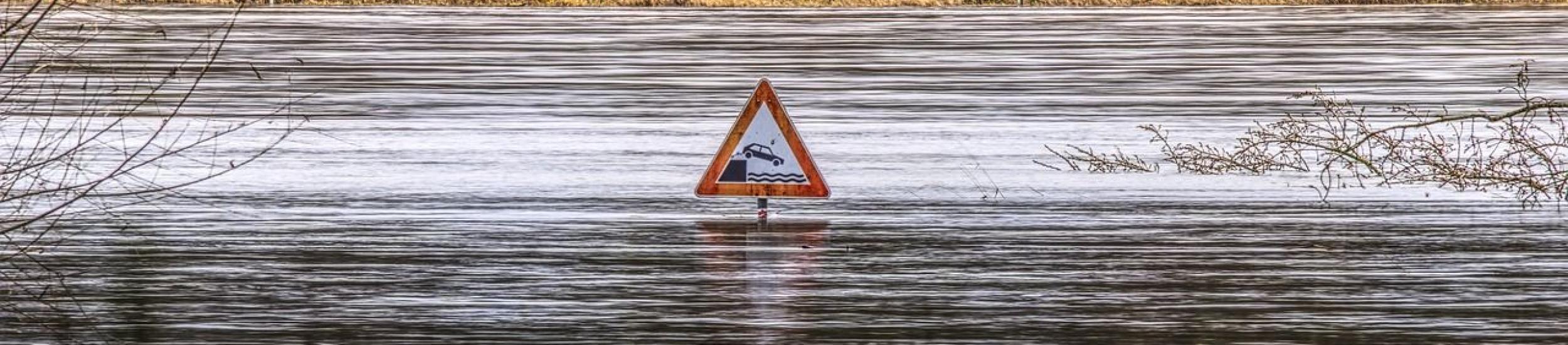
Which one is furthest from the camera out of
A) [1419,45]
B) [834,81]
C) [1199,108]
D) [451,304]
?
[1419,45]

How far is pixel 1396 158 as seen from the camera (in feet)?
46.2

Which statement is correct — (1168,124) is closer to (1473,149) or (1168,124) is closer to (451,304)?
(1473,149)

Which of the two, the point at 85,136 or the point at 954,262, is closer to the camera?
the point at 954,262

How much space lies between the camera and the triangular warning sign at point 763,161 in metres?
11.8

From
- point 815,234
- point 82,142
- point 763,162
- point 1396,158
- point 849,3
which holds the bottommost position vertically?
point 849,3

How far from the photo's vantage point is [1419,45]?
103 feet

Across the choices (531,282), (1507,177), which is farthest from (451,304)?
(1507,177)

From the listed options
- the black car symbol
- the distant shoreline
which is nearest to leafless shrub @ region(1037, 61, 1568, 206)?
the black car symbol

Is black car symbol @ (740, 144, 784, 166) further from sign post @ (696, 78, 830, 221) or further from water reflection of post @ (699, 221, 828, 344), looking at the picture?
water reflection of post @ (699, 221, 828, 344)

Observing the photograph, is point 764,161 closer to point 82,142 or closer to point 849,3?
point 82,142

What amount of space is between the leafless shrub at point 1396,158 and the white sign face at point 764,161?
256 cm

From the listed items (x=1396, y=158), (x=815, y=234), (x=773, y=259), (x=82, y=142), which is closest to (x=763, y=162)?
(x=815, y=234)

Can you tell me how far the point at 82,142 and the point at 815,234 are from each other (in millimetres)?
3123

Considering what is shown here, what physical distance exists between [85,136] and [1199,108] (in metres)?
8.18
